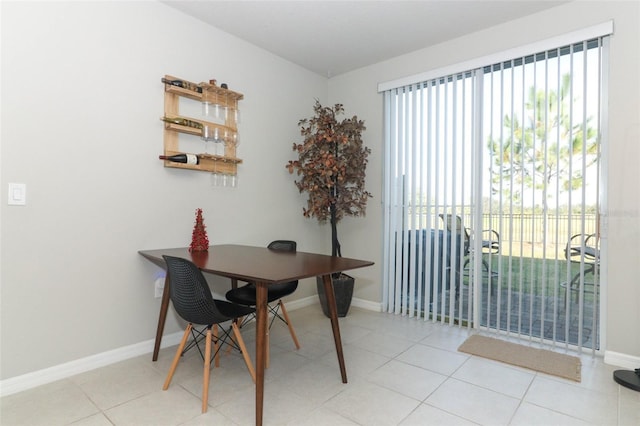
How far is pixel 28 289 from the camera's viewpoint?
2223 millimetres

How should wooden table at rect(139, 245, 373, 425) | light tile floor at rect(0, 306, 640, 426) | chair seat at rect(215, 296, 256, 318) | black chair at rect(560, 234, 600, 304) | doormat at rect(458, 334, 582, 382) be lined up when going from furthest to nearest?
black chair at rect(560, 234, 600, 304) → doormat at rect(458, 334, 582, 382) → chair seat at rect(215, 296, 256, 318) → light tile floor at rect(0, 306, 640, 426) → wooden table at rect(139, 245, 373, 425)

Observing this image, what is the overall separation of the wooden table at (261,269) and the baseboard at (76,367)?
0.20 metres

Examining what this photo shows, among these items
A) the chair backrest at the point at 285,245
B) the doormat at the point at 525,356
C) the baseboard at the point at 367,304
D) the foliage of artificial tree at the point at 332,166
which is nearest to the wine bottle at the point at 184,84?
the foliage of artificial tree at the point at 332,166

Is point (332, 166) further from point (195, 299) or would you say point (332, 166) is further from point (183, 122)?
point (195, 299)

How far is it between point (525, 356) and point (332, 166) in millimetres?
2332

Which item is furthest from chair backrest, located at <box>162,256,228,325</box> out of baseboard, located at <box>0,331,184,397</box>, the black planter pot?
the black planter pot

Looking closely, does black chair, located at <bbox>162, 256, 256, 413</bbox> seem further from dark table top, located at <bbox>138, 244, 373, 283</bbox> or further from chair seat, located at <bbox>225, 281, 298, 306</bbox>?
chair seat, located at <bbox>225, 281, 298, 306</bbox>

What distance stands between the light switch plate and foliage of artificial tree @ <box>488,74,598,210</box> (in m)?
3.59

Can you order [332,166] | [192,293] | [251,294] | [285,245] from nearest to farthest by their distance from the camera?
1. [192,293]
2. [251,294]
3. [285,245]
4. [332,166]

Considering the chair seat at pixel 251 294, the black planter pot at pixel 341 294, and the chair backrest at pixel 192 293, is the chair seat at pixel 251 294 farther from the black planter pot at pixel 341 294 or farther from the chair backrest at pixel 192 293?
the black planter pot at pixel 341 294

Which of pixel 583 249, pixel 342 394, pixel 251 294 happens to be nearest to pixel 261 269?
pixel 251 294

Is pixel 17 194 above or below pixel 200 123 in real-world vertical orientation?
below

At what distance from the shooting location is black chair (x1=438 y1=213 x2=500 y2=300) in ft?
10.5

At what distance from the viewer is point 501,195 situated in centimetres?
317
